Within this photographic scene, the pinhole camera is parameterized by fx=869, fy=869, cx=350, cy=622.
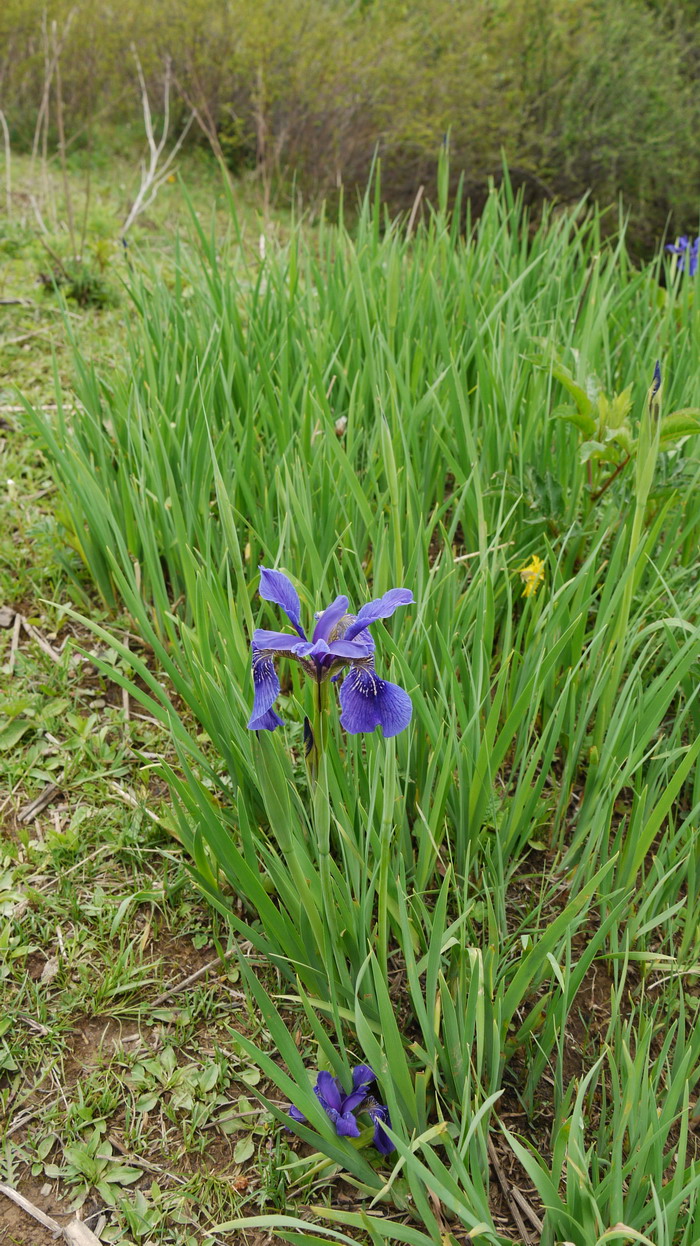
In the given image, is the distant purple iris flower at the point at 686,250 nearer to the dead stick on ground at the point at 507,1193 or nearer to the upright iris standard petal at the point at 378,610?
the upright iris standard petal at the point at 378,610

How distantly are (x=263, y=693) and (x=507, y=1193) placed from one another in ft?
2.44

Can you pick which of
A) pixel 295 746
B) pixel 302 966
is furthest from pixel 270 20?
pixel 302 966

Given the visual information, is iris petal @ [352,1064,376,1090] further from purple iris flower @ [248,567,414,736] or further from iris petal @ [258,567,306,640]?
iris petal @ [258,567,306,640]

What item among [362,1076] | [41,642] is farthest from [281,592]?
[41,642]

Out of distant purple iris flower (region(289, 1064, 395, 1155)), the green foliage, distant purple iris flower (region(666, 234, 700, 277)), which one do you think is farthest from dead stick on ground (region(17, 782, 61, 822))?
the green foliage

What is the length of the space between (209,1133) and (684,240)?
294cm

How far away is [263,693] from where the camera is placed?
1.02 m

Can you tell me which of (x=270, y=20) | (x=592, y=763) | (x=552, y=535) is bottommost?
(x=592, y=763)

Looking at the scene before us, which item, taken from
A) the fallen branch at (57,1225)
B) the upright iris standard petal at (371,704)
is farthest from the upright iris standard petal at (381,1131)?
the upright iris standard petal at (371,704)

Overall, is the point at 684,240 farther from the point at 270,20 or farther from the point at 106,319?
the point at 270,20

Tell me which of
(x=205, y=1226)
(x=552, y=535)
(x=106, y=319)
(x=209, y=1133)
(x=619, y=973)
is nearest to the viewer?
(x=205, y=1226)

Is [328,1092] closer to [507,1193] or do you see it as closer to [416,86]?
[507,1193]

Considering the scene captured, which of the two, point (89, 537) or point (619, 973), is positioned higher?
point (89, 537)

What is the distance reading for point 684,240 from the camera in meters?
2.92
